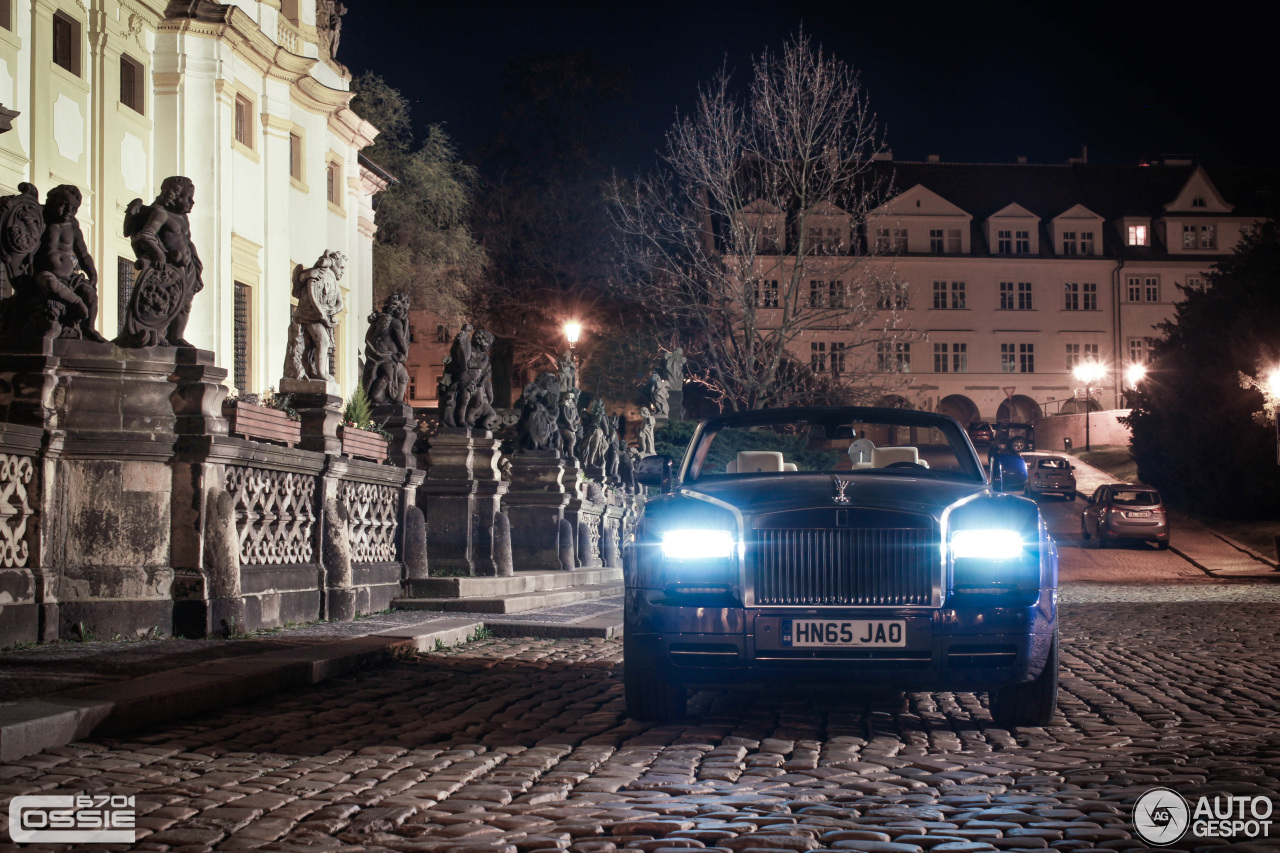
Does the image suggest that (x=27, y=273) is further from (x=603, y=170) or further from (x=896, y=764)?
(x=603, y=170)

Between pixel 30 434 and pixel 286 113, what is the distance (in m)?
26.8

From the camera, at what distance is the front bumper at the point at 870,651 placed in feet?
22.0

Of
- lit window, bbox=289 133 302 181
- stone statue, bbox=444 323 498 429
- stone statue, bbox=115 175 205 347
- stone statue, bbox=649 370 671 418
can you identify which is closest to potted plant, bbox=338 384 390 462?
stone statue, bbox=444 323 498 429

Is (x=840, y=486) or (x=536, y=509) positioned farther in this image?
(x=536, y=509)

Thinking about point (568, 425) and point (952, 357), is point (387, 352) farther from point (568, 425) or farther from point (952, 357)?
point (952, 357)

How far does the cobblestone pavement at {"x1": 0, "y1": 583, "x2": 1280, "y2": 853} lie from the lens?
179 inches

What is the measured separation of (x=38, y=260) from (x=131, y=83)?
2075cm

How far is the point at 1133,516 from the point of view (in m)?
36.2

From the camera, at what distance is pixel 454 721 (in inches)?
286

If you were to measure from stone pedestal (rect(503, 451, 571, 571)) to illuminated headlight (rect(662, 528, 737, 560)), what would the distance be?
15.2 m

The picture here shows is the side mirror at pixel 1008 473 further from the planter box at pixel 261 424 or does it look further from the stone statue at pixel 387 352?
the stone statue at pixel 387 352

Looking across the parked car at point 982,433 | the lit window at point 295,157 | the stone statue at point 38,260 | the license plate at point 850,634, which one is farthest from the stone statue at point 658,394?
the license plate at point 850,634

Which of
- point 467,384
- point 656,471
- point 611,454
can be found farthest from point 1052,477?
point 656,471

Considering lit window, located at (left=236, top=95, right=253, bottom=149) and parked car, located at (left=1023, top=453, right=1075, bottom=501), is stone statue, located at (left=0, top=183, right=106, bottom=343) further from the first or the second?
parked car, located at (left=1023, top=453, right=1075, bottom=501)
